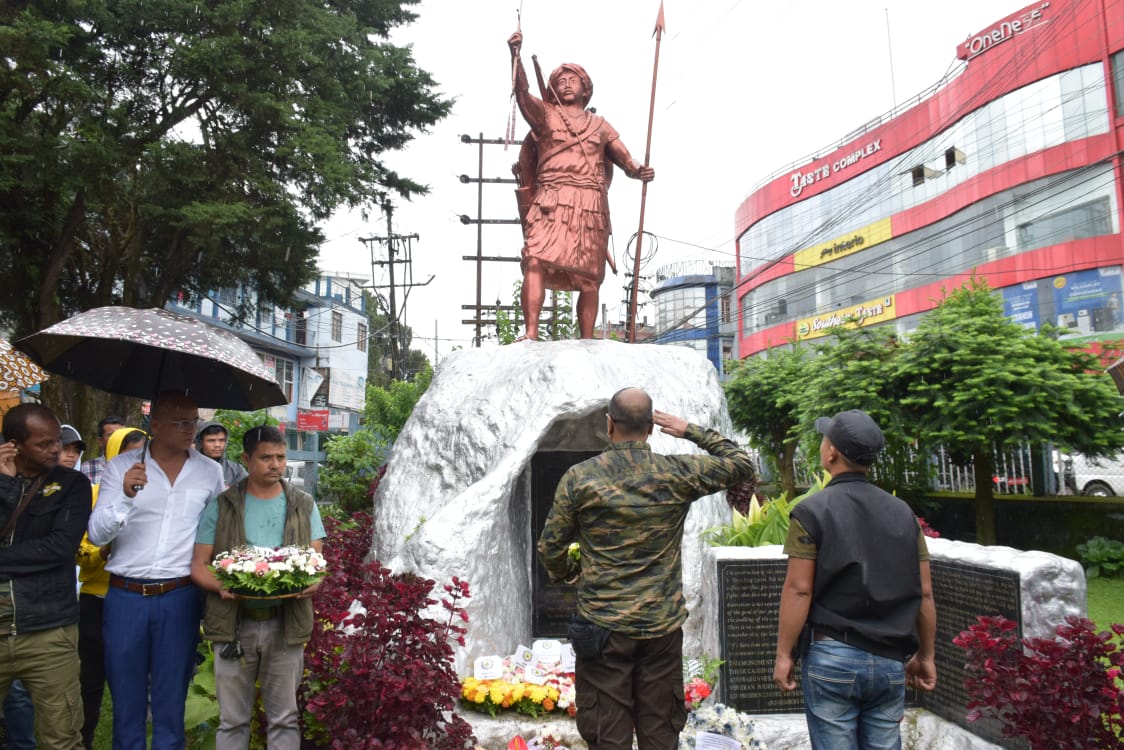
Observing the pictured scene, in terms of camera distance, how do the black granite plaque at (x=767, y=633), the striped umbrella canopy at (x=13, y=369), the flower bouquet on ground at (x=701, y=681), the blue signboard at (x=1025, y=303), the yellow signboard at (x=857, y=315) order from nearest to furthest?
1. the striped umbrella canopy at (x=13, y=369)
2. the black granite plaque at (x=767, y=633)
3. the flower bouquet on ground at (x=701, y=681)
4. the blue signboard at (x=1025, y=303)
5. the yellow signboard at (x=857, y=315)

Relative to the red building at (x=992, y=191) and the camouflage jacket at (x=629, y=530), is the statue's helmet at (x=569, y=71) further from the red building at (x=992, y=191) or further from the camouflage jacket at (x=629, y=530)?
the red building at (x=992, y=191)

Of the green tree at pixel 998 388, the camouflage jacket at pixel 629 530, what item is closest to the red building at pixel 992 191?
the green tree at pixel 998 388

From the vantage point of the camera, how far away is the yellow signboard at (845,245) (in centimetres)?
2806

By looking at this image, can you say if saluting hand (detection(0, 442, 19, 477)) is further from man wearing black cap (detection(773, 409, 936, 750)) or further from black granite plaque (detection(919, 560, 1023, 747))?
black granite plaque (detection(919, 560, 1023, 747))

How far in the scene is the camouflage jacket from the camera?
103 inches

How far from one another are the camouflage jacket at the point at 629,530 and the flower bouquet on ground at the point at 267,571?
975 millimetres

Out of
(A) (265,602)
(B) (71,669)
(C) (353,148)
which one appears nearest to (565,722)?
(A) (265,602)

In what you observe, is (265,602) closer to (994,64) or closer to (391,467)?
(391,467)

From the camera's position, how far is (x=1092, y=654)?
289 cm

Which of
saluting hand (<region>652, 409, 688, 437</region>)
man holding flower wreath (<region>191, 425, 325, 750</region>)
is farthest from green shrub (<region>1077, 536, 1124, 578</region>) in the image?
man holding flower wreath (<region>191, 425, 325, 750</region>)

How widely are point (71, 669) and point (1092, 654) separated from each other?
12.8 feet

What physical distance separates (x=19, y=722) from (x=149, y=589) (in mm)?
1159

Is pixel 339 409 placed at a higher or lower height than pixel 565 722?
higher

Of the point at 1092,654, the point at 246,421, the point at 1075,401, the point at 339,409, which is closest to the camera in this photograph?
the point at 1092,654
